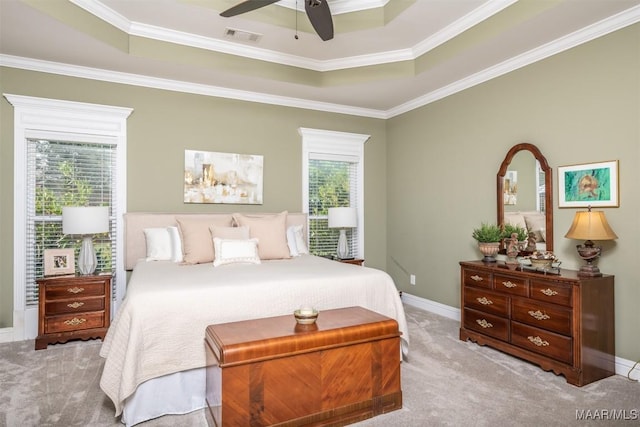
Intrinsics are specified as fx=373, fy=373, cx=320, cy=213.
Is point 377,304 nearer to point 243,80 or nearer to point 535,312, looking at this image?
point 535,312

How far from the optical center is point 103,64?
12.5 ft

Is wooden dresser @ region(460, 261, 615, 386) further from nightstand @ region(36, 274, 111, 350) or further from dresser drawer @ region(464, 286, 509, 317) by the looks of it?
nightstand @ region(36, 274, 111, 350)

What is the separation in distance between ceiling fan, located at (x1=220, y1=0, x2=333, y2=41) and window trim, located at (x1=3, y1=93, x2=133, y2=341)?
216 centimetres

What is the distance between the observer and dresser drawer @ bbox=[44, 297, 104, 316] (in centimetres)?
340

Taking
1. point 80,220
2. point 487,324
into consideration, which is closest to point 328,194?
point 487,324

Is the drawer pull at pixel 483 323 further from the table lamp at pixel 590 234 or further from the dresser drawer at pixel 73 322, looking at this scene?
the dresser drawer at pixel 73 322

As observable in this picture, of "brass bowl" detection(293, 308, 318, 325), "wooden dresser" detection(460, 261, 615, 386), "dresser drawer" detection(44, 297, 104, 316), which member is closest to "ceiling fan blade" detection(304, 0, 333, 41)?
"brass bowl" detection(293, 308, 318, 325)

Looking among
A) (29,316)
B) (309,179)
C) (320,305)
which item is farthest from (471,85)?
(29,316)

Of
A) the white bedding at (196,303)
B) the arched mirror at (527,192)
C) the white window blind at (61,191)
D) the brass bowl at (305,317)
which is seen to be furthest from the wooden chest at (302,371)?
the white window blind at (61,191)

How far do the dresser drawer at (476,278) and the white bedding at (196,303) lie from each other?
971 millimetres

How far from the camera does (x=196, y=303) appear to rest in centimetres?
234

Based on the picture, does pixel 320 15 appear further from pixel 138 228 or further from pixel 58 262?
pixel 58 262

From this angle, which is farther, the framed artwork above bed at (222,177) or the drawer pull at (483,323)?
the framed artwork above bed at (222,177)

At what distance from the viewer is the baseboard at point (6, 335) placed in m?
3.60
